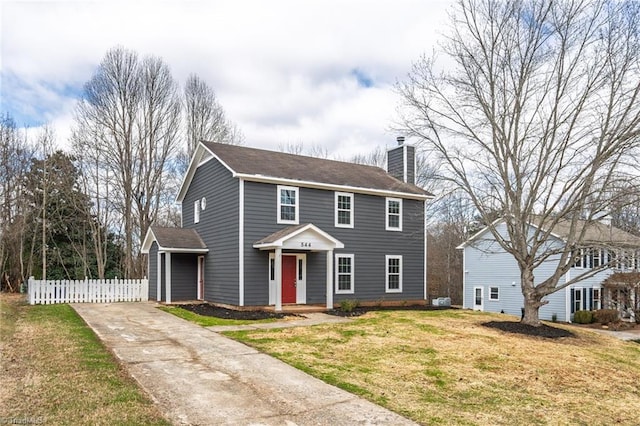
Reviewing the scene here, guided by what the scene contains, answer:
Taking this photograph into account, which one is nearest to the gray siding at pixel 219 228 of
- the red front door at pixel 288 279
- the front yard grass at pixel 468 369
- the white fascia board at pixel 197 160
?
the white fascia board at pixel 197 160

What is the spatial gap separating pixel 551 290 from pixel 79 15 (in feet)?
45.9

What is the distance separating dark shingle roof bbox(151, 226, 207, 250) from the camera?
1927 centimetres

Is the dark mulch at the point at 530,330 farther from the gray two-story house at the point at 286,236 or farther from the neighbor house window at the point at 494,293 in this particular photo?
the neighbor house window at the point at 494,293

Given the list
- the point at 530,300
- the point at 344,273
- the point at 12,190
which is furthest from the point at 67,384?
Result: the point at 12,190

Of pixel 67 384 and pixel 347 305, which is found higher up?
pixel 67 384

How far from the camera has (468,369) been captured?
29.4 feet

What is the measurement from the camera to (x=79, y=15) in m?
9.84

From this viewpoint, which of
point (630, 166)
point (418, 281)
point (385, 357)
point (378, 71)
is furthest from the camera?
point (418, 281)

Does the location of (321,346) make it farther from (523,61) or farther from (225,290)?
(523,61)

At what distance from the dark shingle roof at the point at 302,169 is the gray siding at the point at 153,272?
5.20m

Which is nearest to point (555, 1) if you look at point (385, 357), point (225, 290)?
point (385, 357)

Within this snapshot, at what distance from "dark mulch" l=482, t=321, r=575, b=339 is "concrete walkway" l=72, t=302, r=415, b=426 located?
8255 millimetres

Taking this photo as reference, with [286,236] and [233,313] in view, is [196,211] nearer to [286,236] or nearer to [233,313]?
[286,236]

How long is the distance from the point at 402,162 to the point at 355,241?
19.0 feet
